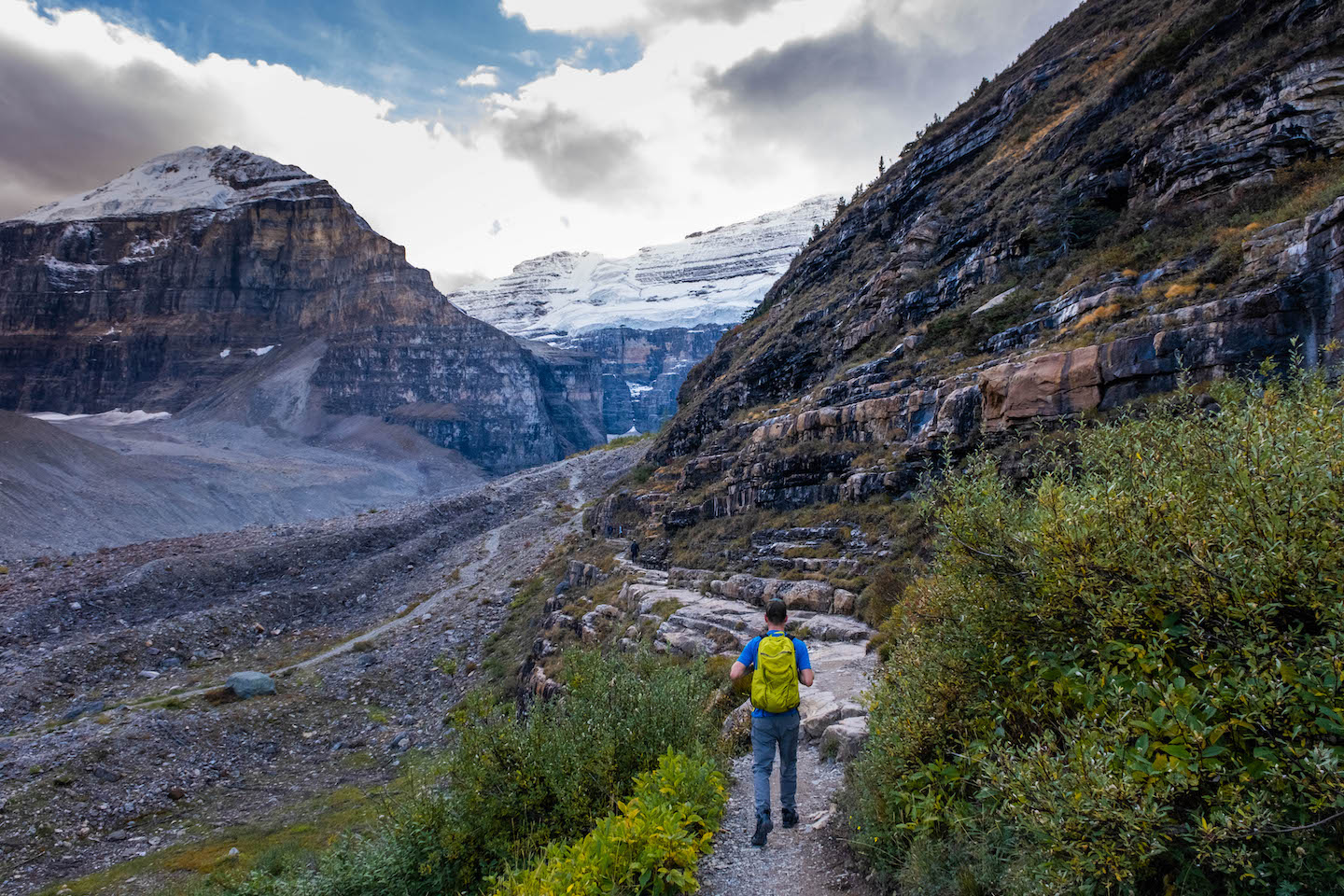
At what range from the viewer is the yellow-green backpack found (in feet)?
17.5

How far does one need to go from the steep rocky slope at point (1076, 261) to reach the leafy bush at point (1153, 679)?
2.39 meters

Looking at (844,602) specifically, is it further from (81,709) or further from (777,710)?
(81,709)

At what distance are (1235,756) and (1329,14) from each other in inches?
765

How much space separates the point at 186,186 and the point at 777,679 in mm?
165038

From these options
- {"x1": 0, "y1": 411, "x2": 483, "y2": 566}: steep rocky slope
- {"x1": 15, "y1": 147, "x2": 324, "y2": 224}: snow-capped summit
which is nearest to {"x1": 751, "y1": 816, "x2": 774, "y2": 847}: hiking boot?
{"x1": 0, "y1": 411, "x2": 483, "y2": 566}: steep rocky slope

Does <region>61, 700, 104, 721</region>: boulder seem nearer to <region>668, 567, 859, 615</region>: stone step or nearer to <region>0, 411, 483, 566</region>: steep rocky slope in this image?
<region>668, 567, 859, 615</region>: stone step

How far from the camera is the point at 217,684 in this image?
24.3 meters

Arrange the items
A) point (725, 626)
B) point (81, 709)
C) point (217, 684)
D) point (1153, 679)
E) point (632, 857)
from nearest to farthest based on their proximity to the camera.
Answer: point (1153, 679), point (632, 857), point (725, 626), point (81, 709), point (217, 684)

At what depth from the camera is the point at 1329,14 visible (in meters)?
13.7

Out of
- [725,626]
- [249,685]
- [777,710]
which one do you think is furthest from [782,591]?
[249,685]

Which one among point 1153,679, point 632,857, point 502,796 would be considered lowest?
point 502,796

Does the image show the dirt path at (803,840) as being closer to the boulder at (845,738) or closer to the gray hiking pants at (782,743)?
the boulder at (845,738)

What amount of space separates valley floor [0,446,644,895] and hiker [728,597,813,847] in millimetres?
2569

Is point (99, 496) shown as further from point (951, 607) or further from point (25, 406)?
point (25, 406)
